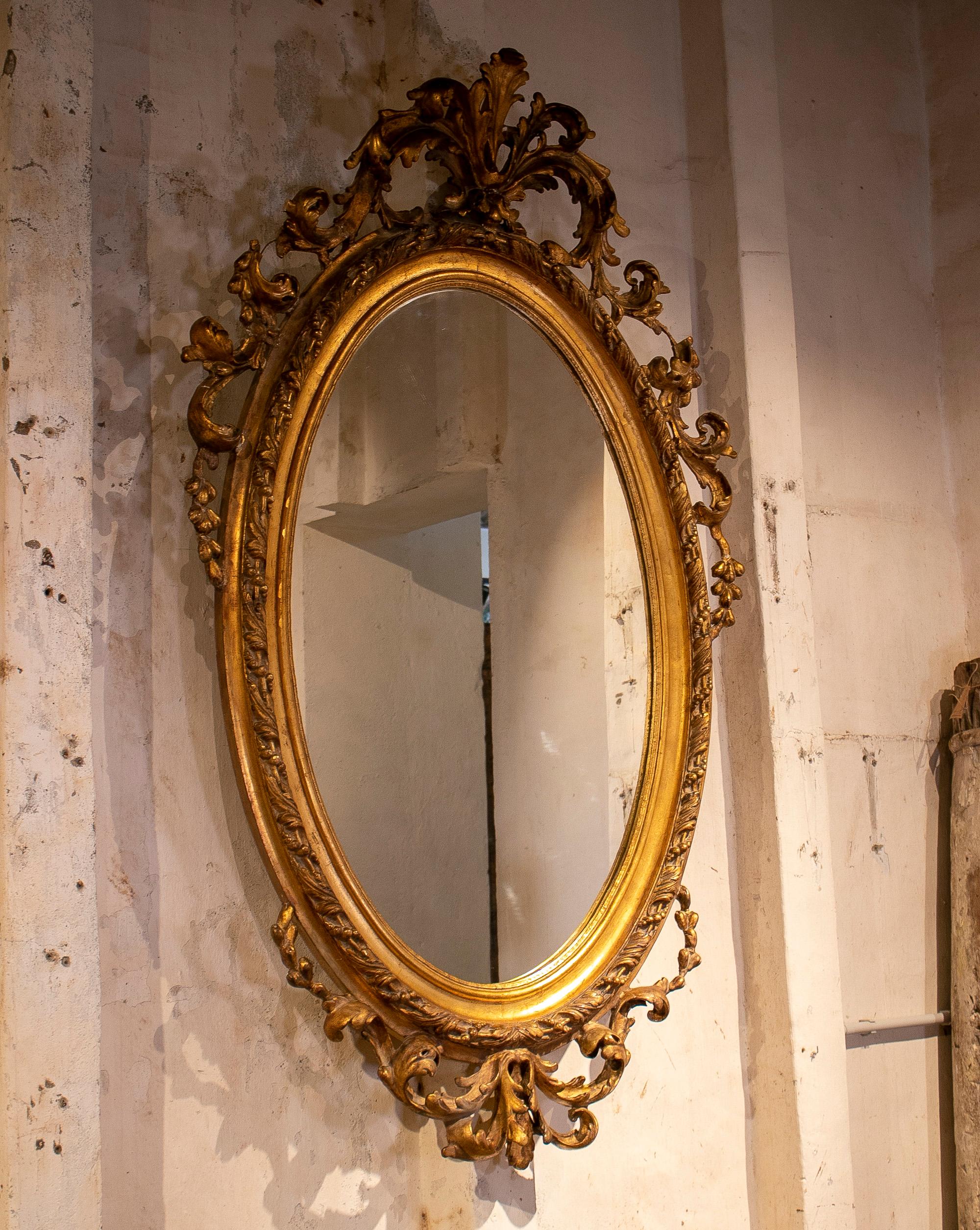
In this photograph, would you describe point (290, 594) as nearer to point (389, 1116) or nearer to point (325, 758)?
point (325, 758)

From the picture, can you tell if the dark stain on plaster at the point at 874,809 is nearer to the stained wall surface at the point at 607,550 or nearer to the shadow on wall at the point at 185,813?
the stained wall surface at the point at 607,550

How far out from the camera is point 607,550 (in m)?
1.50

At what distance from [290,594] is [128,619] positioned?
0.16m

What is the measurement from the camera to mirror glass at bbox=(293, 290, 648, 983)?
4.08ft

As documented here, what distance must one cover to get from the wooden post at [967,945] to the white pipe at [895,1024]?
0.14ft

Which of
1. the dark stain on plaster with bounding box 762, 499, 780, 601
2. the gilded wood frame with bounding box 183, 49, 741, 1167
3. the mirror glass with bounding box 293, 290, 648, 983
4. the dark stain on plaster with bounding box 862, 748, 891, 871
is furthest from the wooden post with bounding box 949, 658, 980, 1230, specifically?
the mirror glass with bounding box 293, 290, 648, 983

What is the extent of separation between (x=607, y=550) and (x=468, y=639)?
266mm

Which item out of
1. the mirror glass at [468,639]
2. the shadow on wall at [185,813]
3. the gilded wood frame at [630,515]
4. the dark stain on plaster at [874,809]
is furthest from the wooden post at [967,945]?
the shadow on wall at [185,813]

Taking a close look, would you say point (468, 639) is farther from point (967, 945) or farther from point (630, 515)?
point (967, 945)

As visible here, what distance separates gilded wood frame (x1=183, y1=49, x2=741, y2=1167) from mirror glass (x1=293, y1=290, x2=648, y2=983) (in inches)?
1.1

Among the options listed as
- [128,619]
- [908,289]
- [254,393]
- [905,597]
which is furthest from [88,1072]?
[908,289]

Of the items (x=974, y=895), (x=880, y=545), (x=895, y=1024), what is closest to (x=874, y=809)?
(x=974, y=895)

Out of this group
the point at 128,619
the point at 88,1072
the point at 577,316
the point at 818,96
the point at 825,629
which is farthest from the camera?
the point at 818,96

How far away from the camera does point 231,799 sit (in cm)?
120
